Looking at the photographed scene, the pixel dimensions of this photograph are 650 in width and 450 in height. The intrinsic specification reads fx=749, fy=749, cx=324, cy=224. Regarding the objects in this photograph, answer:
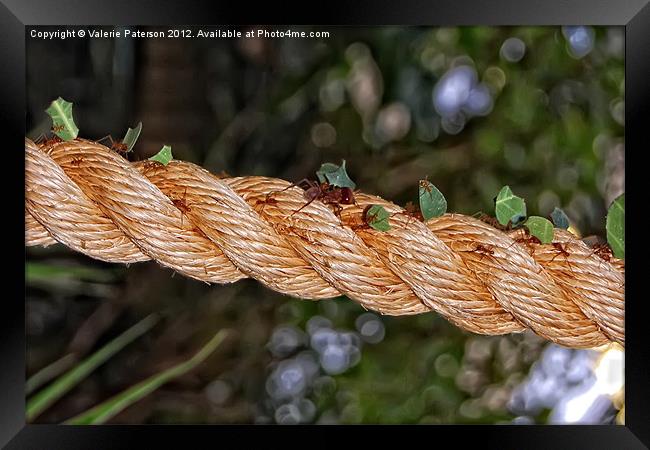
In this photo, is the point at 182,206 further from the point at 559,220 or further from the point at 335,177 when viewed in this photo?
the point at 559,220

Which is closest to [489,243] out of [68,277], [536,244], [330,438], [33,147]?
[536,244]

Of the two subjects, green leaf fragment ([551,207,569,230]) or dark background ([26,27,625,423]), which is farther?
dark background ([26,27,625,423])

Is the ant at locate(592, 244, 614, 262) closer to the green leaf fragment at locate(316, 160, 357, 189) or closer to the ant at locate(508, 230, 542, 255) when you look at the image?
the ant at locate(508, 230, 542, 255)

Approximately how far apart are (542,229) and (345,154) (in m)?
0.36

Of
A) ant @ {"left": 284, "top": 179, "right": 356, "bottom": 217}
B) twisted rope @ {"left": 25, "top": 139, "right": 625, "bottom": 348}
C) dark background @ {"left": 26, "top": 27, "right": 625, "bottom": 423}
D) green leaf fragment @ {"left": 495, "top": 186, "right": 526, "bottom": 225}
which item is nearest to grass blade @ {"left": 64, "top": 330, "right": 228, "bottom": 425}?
dark background @ {"left": 26, "top": 27, "right": 625, "bottom": 423}

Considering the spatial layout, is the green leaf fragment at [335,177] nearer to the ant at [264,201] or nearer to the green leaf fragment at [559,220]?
the ant at [264,201]

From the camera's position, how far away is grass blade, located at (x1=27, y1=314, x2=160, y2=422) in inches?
35.9

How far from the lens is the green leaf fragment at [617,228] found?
31.2 inches

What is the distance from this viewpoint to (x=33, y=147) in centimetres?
73

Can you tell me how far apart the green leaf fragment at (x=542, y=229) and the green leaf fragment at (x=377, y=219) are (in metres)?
0.16

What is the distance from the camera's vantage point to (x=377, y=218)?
705 mm

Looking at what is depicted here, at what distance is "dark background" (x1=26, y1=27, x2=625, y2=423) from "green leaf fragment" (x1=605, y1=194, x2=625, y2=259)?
0.18m

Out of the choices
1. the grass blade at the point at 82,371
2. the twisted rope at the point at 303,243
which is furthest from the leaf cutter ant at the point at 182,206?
the grass blade at the point at 82,371
